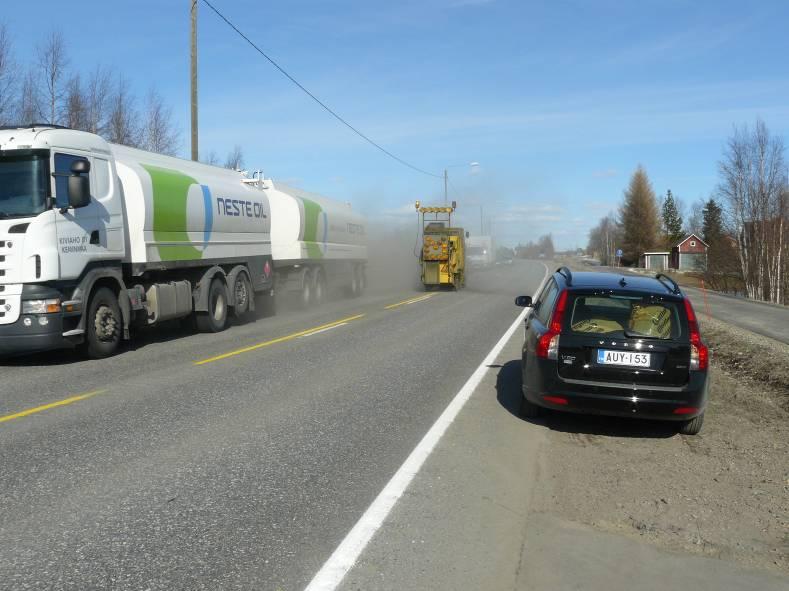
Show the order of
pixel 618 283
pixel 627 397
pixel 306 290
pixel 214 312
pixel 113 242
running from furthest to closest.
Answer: pixel 306 290 < pixel 214 312 < pixel 113 242 < pixel 618 283 < pixel 627 397

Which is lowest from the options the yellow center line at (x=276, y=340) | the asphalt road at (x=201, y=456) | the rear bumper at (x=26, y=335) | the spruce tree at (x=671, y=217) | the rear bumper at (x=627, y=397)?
the asphalt road at (x=201, y=456)

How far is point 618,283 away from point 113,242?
8370mm

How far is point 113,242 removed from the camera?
11.5 metres

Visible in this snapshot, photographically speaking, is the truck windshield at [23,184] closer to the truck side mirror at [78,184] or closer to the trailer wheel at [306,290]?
the truck side mirror at [78,184]

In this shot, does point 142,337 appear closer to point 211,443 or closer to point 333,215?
point 211,443

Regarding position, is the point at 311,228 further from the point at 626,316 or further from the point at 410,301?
the point at 626,316

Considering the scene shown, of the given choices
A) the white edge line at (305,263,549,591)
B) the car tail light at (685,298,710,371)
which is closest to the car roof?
the car tail light at (685,298,710,371)

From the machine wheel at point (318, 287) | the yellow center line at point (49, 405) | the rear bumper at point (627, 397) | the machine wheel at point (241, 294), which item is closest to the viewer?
the rear bumper at point (627, 397)

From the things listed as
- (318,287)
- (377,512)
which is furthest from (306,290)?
(377,512)

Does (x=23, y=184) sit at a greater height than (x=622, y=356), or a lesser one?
greater

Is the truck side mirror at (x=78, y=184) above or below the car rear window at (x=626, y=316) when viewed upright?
above

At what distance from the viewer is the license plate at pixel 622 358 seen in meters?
6.22

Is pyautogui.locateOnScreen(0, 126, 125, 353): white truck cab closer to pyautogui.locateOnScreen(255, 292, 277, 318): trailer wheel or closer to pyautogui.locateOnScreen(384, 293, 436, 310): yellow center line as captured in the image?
pyautogui.locateOnScreen(255, 292, 277, 318): trailer wheel

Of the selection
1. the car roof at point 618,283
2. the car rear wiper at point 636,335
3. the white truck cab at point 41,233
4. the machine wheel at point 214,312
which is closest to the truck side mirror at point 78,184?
the white truck cab at point 41,233
